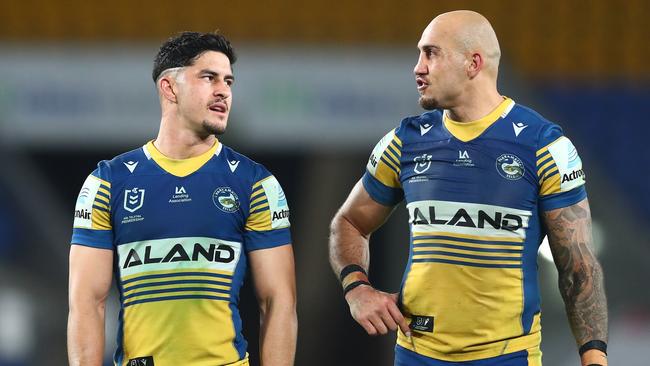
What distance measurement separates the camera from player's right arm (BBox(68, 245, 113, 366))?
363 centimetres

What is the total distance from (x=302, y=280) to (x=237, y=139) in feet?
3.71

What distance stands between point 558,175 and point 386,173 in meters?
0.63

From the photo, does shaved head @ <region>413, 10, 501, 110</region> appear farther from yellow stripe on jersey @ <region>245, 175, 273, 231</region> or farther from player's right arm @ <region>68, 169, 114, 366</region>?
player's right arm @ <region>68, 169, 114, 366</region>

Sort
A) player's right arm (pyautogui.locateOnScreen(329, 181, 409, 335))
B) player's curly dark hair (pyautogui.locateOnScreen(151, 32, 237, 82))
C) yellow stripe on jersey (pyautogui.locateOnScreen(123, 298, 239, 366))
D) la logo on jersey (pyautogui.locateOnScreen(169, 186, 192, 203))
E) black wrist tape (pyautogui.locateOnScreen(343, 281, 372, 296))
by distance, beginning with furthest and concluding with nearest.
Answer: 1. player's right arm (pyautogui.locateOnScreen(329, 181, 409, 335))
2. black wrist tape (pyautogui.locateOnScreen(343, 281, 372, 296))
3. player's curly dark hair (pyautogui.locateOnScreen(151, 32, 237, 82))
4. la logo on jersey (pyautogui.locateOnScreen(169, 186, 192, 203))
5. yellow stripe on jersey (pyautogui.locateOnScreen(123, 298, 239, 366))

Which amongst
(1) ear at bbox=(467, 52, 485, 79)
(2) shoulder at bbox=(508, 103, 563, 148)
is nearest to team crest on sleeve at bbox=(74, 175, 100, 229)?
(1) ear at bbox=(467, 52, 485, 79)

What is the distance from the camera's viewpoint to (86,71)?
8.46 metres

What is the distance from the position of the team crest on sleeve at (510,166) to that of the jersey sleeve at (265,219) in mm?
731

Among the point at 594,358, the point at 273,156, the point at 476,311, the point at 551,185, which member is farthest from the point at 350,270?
the point at 273,156

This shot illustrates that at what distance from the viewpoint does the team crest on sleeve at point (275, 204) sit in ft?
12.3

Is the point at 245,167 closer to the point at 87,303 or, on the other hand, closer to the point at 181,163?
the point at 181,163

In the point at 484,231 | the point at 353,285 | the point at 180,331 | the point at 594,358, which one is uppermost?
the point at 484,231

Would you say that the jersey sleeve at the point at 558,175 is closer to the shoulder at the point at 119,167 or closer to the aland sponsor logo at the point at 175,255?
the aland sponsor logo at the point at 175,255

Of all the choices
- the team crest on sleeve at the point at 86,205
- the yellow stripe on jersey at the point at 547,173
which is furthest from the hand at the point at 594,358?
the team crest on sleeve at the point at 86,205

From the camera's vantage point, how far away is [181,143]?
3.80m
